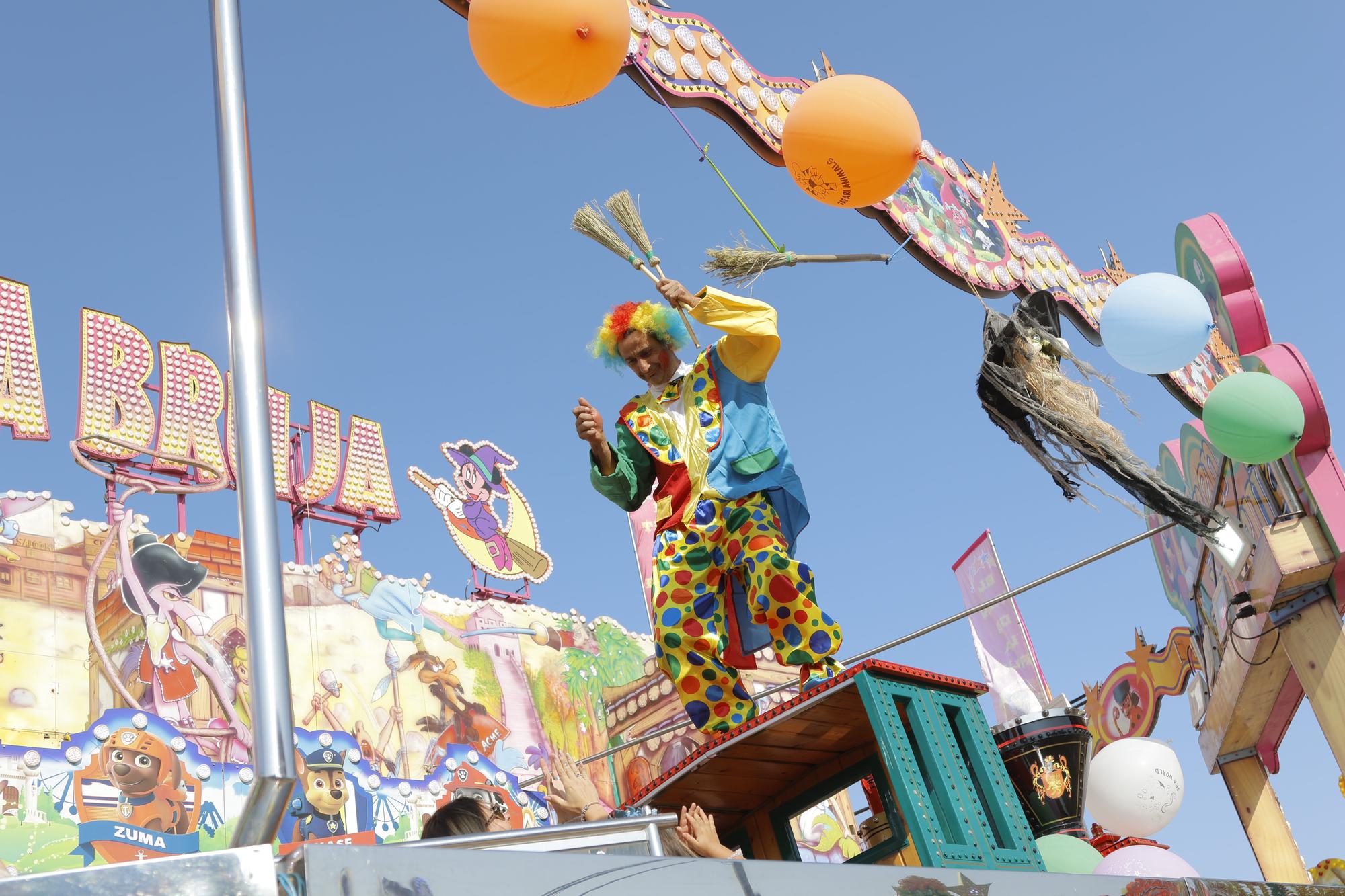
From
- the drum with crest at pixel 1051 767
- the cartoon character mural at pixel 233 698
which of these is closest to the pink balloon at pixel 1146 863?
the drum with crest at pixel 1051 767

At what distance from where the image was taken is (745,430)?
404cm

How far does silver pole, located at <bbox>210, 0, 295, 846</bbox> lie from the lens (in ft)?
5.29

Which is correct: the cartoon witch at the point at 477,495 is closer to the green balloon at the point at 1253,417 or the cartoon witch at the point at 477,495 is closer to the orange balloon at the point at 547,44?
the green balloon at the point at 1253,417

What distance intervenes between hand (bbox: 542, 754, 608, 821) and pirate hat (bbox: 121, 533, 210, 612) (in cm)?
1124

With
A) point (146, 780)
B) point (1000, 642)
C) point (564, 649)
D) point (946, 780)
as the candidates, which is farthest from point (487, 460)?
point (946, 780)

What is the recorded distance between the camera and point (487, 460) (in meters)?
17.5

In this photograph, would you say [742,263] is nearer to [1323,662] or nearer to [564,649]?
[1323,662]

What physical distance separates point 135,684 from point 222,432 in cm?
356

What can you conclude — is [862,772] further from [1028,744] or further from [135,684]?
[135,684]

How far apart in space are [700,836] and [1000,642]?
909 centimetres

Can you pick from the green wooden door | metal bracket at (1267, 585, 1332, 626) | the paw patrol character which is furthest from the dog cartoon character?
the green wooden door

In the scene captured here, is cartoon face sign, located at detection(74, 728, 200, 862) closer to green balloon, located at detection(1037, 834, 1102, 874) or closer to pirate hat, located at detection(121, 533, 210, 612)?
pirate hat, located at detection(121, 533, 210, 612)

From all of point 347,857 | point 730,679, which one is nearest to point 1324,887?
point 730,679

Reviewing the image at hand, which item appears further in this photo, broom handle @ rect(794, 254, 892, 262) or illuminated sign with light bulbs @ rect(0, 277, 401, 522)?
illuminated sign with light bulbs @ rect(0, 277, 401, 522)
